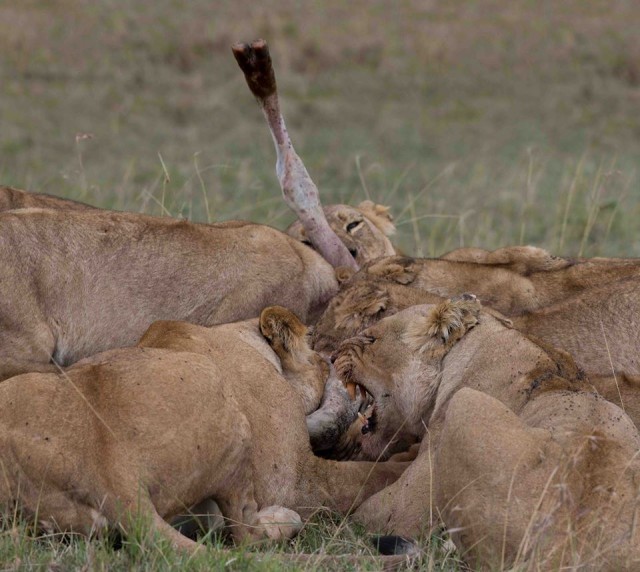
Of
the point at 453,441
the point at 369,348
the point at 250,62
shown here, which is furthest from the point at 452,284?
the point at 453,441

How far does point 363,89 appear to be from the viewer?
23500mm

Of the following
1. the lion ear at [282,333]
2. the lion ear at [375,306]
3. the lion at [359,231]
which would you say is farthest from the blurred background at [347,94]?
the lion ear at [282,333]

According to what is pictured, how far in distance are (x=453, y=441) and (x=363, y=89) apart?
1925 centimetres

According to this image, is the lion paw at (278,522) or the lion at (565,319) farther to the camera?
the lion at (565,319)

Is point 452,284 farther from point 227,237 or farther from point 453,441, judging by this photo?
point 453,441

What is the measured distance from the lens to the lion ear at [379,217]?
7.86 meters

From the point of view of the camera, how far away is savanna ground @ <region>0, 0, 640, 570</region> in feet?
49.5

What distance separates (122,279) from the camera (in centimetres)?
599

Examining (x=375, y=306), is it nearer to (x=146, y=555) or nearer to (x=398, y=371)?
(x=398, y=371)

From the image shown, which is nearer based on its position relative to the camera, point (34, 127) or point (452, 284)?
point (452, 284)

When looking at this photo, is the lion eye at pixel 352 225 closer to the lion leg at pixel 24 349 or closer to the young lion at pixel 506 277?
the young lion at pixel 506 277

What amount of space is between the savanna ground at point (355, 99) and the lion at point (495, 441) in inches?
246

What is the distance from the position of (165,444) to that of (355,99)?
18.8 m

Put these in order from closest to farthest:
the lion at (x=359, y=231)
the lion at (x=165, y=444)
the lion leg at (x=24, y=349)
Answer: the lion at (x=165, y=444) < the lion leg at (x=24, y=349) < the lion at (x=359, y=231)
